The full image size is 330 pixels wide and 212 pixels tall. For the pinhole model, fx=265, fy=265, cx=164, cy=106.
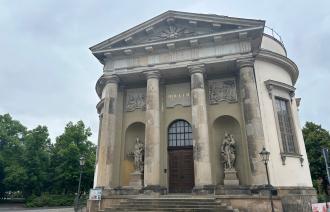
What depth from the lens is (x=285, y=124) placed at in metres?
17.7

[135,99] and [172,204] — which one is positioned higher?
[135,99]

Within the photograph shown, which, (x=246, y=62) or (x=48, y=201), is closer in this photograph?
(x=246, y=62)

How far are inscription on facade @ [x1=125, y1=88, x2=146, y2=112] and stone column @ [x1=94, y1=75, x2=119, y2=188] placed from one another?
5.52 ft

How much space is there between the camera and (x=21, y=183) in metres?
32.8

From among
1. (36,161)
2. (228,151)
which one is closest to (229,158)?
(228,151)

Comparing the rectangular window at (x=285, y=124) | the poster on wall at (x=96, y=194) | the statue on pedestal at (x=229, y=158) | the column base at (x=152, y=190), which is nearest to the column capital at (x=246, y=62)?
the rectangular window at (x=285, y=124)

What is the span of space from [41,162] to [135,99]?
900 inches

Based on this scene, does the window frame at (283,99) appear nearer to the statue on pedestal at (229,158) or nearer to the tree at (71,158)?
the statue on pedestal at (229,158)

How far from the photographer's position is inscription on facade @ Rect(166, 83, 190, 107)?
18625 millimetres

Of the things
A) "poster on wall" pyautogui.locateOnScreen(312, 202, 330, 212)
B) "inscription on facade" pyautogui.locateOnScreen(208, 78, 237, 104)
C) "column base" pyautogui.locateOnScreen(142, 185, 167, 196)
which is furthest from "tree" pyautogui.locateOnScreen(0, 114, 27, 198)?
"poster on wall" pyautogui.locateOnScreen(312, 202, 330, 212)

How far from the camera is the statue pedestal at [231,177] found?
1562cm

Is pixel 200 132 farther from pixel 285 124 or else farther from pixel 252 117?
pixel 285 124

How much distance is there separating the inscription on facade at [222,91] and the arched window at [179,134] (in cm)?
258

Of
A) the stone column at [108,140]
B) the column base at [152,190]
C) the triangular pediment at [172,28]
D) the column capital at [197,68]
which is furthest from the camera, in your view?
the column capital at [197,68]
